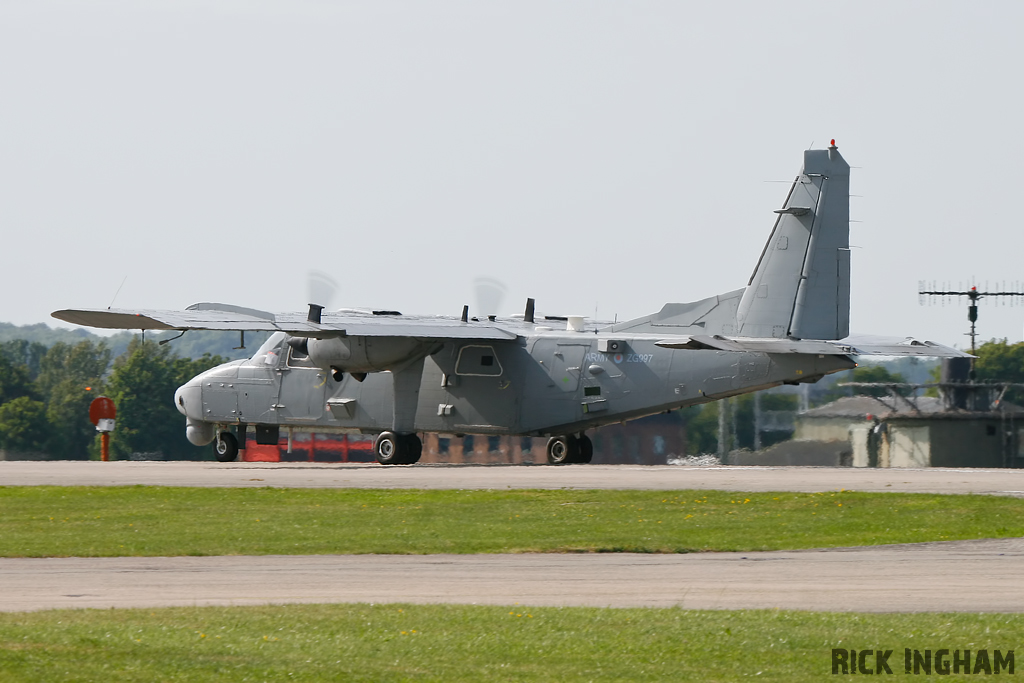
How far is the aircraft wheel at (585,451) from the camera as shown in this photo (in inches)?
1590

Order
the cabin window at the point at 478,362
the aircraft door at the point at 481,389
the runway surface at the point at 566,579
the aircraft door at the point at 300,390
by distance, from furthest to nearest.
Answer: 1. the aircraft door at the point at 300,390
2. the cabin window at the point at 478,362
3. the aircraft door at the point at 481,389
4. the runway surface at the point at 566,579

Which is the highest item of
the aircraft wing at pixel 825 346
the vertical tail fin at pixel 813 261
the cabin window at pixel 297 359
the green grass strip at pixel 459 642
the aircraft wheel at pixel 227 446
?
the vertical tail fin at pixel 813 261

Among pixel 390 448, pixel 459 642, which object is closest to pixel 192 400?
pixel 390 448

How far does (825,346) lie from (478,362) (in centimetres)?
1022

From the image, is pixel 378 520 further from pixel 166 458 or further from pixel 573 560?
pixel 166 458

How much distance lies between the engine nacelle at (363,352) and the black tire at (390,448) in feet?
6.99

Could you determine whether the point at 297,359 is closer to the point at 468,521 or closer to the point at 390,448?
the point at 390,448

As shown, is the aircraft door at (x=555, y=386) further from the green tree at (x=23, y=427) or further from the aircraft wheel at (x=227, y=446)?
the green tree at (x=23, y=427)

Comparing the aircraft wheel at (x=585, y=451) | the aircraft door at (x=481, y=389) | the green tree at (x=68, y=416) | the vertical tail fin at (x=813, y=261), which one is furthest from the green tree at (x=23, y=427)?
the vertical tail fin at (x=813, y=261)

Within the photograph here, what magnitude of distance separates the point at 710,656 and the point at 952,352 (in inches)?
934

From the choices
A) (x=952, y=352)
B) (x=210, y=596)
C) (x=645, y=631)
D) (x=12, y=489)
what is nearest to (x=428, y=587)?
(x=210, y=596)

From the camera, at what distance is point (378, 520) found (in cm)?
2423

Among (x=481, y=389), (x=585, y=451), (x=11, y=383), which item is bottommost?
(x=585, y=451)

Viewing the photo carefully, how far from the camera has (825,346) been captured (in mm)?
34250
